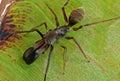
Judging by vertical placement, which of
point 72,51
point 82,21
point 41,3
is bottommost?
point 72,51

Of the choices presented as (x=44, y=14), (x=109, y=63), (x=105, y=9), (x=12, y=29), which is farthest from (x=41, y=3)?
(x=109, y=63)

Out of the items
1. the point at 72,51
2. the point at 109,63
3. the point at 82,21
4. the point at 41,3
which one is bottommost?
the point at 109,63

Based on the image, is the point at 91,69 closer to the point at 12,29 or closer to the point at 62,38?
the point at 62,38

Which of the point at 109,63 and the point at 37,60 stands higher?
the point at 37,60

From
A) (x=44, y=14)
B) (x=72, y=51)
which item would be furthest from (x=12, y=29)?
(x=72, y=51)

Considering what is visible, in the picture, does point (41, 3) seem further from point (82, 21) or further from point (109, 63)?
point (109, 63)

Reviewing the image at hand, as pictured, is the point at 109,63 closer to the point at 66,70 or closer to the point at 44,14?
the point at 66,70

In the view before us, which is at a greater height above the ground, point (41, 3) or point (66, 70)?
point (41, 3)
